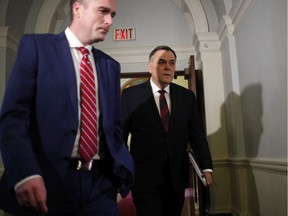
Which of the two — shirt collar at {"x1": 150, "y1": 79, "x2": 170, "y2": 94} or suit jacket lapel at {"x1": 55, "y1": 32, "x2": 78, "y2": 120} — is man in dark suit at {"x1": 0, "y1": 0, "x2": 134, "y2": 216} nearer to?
suit jacket lapel at {"x1": 55, "y1": 32, "x2": 78, "y2": 120}

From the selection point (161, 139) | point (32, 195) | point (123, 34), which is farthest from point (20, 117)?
point (123, 34)

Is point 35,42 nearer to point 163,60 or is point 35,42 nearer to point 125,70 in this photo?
point 163,60

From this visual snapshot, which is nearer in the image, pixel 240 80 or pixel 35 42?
pixel 35 42

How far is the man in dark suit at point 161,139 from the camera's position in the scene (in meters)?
2.14

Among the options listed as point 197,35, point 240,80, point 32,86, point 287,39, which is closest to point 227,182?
point 240,80

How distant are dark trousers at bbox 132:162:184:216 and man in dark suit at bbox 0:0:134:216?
0.77m

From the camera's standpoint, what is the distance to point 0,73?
3.98m

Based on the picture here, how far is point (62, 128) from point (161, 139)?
3.73 feet

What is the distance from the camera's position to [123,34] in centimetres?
533

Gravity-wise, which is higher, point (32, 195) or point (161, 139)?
point (161, 139)

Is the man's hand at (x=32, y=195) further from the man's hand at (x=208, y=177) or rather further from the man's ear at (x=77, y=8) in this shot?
the man's hand at (x=208, y=177)

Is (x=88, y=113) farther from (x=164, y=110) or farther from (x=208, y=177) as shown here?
(x=208, y=177)

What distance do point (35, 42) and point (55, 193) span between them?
598 mm

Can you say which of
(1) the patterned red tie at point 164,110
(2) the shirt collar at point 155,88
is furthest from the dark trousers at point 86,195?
(2) the shirt collar at point 155,88
